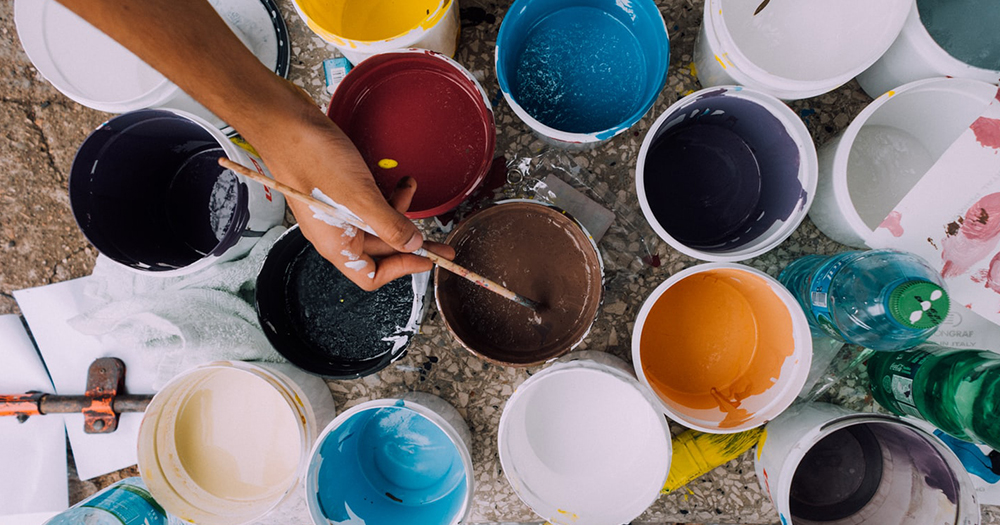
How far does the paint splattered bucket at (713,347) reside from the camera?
1.19 meters

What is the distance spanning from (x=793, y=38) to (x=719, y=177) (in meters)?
0.38

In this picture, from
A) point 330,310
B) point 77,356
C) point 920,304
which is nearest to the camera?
point 920,304

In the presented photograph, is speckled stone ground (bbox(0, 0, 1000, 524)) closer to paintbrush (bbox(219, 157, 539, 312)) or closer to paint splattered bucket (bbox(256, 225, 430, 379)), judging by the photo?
paint splattered bucket (bbox(256, 225, 430, 379))

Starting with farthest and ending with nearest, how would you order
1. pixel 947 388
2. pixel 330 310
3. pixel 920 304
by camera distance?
pixel 330 310, pixel 947 388, pixel 920 304

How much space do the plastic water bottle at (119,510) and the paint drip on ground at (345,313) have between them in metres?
0.58

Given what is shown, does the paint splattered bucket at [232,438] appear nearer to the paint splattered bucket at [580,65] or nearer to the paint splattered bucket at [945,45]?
the paint splattered bucket at [580,65]

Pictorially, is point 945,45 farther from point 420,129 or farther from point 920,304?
point 420,129

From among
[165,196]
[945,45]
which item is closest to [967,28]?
[945,45]

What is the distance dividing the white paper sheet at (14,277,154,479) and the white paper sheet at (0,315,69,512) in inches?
1.9

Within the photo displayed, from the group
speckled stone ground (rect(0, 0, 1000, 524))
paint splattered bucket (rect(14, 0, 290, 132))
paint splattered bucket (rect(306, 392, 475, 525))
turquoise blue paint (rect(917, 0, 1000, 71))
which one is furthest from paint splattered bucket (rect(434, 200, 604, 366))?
turquoise blue paint (rect(917, 0, 1000, 71))

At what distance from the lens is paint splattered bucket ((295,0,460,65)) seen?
1.14 m

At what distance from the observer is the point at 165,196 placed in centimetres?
135

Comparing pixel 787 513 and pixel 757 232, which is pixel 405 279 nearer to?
pixel 757 232

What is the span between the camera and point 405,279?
130cm
